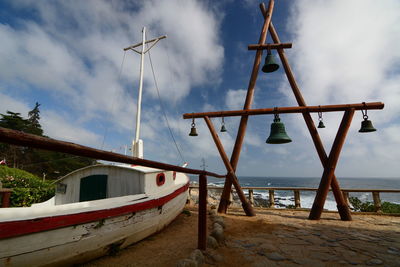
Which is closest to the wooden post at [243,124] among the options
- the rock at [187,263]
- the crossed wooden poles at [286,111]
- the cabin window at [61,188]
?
the crossed wooden poles at [286,111]

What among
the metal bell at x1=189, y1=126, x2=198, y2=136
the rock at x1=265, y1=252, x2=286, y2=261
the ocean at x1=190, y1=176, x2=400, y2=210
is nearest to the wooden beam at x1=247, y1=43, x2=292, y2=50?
the metal bell at x1=189, y1=126, x2=198, y2=136

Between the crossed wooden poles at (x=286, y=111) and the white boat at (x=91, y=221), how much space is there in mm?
2331

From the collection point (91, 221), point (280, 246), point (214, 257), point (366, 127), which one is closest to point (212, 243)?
point (214, 257)

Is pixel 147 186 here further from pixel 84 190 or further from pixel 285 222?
pixel 285 222

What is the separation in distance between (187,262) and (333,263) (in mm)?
2220

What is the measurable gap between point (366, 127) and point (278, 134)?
2.71 metres

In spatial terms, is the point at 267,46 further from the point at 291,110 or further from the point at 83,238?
the point at 83,238

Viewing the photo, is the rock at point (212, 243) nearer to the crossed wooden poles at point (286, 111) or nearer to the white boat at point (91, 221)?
the white boat at point (91, 221)

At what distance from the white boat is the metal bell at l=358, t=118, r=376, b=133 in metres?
5.77

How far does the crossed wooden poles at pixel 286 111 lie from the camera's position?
5852 millimetres

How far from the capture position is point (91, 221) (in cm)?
271

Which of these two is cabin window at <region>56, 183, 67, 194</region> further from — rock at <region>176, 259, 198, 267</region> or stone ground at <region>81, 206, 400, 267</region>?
rock at <region>176, 259, 198, 267</region>

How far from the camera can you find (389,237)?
13.8ft

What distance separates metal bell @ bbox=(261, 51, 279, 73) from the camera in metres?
6.56
